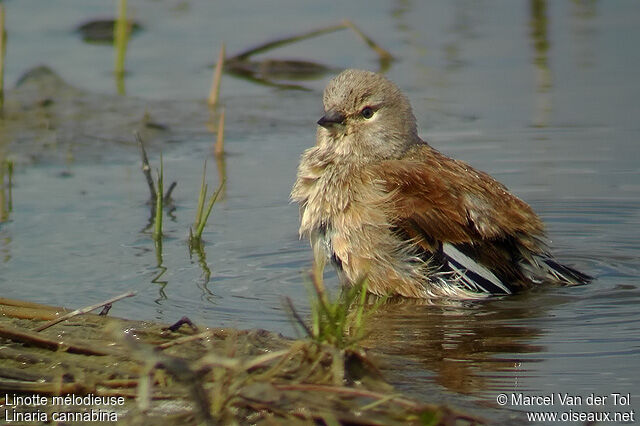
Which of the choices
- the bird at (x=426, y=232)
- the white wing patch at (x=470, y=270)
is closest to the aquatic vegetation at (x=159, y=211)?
the bird at (x=426, y=232)

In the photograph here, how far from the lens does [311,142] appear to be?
30.5 feet

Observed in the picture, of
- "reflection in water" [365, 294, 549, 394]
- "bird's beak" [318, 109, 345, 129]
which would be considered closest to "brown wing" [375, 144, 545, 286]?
"reflection in water" [365, 294, 549, 394]

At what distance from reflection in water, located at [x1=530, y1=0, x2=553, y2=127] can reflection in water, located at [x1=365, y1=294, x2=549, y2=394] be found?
138 inches

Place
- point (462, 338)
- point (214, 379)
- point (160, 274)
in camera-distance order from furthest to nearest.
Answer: point (160, 274) < point (462, 338) < point (214, 379)

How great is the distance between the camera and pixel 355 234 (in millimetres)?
6637

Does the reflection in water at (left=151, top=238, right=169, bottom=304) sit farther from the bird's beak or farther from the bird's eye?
the bird's eye

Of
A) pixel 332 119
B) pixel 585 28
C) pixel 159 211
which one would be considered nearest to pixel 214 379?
pixel 159 211

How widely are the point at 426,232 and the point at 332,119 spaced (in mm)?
964

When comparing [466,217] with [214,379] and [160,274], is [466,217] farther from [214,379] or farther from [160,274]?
[214,379]

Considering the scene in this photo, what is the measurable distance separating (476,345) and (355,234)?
4.12 ft

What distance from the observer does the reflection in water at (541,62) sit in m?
9.74

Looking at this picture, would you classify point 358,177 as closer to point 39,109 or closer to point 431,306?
point 431,306

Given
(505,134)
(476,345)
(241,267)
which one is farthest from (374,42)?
(476,345)

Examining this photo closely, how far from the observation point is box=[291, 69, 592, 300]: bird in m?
6.50
